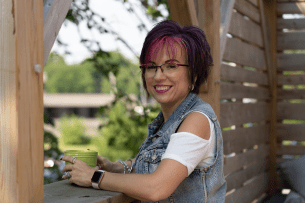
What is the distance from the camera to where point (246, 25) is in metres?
3.96

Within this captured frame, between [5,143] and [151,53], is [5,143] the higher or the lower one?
the lower one

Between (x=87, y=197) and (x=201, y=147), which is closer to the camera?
(x=87, y=197)

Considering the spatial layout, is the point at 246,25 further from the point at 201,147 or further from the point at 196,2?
the point at 201,147

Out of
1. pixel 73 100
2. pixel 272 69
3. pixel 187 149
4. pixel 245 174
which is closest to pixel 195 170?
pixel 187 149

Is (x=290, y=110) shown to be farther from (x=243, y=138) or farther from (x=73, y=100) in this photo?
(x=73, y=100)

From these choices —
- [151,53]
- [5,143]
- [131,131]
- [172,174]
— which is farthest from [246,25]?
[5,143]

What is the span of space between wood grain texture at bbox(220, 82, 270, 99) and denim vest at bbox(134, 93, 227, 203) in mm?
1842

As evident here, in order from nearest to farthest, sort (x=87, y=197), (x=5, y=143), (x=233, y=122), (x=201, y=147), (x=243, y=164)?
(x=5, y=143)
(x=87, y=197)
(x=201, y=147)
(x=233, y=122)
(x=243, y=164)

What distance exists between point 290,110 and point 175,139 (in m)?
4.16

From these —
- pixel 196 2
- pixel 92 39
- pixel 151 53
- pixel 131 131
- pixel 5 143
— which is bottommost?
pixel 131 131

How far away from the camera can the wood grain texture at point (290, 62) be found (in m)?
4.92

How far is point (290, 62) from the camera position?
496cm

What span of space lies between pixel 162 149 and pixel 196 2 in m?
1.63

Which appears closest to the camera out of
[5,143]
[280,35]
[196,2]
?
[5,143]
